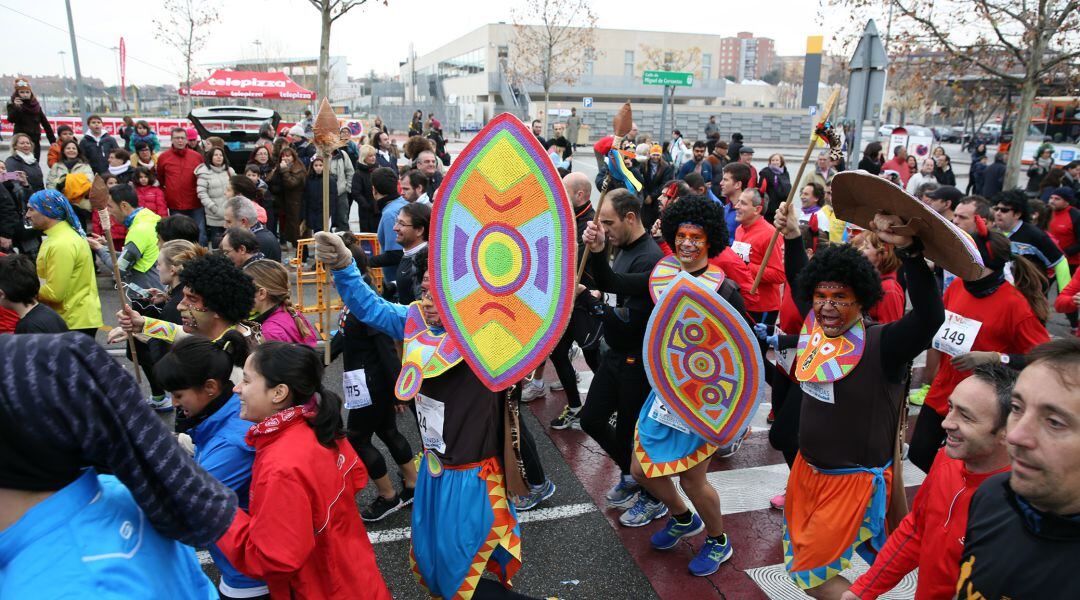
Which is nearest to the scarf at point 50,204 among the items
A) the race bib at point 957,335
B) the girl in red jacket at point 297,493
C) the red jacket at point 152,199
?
the girl in red jacket at point 297,493

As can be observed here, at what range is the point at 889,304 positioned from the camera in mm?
4164

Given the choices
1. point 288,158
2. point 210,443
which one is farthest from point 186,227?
point 288,158

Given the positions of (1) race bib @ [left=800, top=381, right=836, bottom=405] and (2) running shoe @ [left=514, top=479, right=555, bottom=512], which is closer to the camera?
(1) race bib @ [left=800, top=381, right=836, bottom=405]

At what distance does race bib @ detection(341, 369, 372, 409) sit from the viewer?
13.1 ft

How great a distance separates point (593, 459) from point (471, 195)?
2.90 metres

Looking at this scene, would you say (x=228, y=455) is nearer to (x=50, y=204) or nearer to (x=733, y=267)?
(x=733, y=267)

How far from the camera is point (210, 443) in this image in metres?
2.54

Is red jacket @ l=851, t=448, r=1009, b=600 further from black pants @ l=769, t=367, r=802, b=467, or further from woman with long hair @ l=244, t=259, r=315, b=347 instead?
woman with long hair @ l=244, t=259, r=315, b=347

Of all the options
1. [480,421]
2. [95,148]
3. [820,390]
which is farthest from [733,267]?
[95,148]

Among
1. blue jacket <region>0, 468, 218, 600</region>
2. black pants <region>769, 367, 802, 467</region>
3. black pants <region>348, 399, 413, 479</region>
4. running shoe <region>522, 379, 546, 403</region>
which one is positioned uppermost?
blue jacket <region>0, 468, 218, 600</region>

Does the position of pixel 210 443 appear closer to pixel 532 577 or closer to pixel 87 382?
pixel 87 382

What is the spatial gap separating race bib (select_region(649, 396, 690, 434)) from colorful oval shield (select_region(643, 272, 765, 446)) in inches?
2.3

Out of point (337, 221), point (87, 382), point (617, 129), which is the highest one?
point (617, 129)

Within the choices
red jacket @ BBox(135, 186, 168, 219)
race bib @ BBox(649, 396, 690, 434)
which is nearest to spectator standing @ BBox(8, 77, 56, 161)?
red jacket @ BBox(135, 186, 168, 219)
